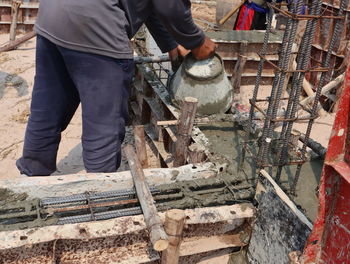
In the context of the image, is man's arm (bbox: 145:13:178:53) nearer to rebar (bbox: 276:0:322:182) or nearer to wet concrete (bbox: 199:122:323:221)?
wet concrete (bbox: 199:122:323:221)

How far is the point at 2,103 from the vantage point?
23.1 ft

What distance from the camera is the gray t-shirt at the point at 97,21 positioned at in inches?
123

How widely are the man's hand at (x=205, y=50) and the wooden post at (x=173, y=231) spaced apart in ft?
6.88

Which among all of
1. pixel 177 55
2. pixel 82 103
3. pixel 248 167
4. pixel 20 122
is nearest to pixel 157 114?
pixel 177 55

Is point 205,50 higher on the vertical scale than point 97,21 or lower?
lower

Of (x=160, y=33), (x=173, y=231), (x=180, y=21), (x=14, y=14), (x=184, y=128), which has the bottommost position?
(x=173, y=231)

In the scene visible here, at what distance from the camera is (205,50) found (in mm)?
4383

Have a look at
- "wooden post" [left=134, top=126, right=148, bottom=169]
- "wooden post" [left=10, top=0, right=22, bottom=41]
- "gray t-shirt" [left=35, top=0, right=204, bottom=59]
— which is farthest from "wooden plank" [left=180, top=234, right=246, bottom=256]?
"wooden post" [left=10, top=0, right=22, bottom=41]

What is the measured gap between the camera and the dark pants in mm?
3316

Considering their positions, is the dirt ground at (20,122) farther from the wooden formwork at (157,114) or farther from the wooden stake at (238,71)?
the wooden stake at (238,71)

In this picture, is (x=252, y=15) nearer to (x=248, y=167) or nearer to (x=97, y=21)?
(x=248, y=167)

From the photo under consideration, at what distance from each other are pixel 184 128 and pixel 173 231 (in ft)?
4.65

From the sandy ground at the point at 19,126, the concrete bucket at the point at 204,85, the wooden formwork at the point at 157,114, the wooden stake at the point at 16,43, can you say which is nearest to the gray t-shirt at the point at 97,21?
the concrete bucket at the point at 204,85

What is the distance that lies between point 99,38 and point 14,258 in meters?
1.79
